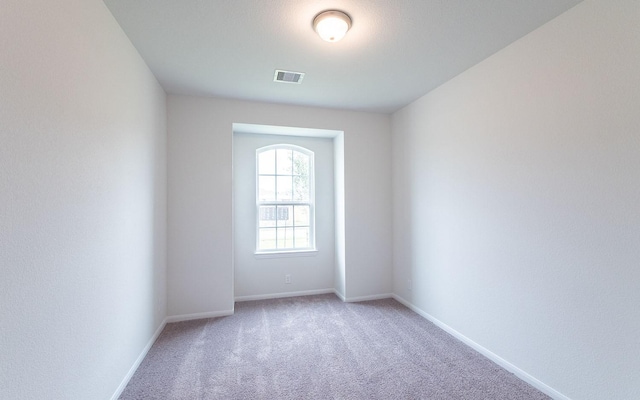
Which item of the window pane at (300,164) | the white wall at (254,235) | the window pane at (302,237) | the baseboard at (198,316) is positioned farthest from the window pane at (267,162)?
the baseboard at (198,316)

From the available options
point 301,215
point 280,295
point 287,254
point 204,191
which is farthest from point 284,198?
point 280,295

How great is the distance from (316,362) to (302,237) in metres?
2.08

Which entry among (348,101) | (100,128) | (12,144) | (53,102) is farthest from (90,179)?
(348,101)

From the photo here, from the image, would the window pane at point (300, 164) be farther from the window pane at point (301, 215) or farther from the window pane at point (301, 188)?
the window pane at point (301, 215)

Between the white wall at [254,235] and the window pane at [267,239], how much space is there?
109 millimetres

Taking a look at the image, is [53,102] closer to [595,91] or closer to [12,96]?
[12,96]

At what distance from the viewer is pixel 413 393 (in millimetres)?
2023

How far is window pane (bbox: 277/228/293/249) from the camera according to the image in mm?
4211

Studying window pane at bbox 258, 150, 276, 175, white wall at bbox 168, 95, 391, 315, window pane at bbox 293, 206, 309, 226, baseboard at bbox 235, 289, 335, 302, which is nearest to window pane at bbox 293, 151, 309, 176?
window pane at bbox 258, 150, 276, 175

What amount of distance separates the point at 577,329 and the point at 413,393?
118 centimetres

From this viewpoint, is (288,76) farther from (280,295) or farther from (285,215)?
(280,295)

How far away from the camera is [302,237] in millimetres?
4309

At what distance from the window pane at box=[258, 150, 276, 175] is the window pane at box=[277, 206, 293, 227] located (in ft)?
1.86

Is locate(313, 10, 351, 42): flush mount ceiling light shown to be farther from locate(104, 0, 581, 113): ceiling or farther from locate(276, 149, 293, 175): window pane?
locate(276, 149, 293, 175): window pane
